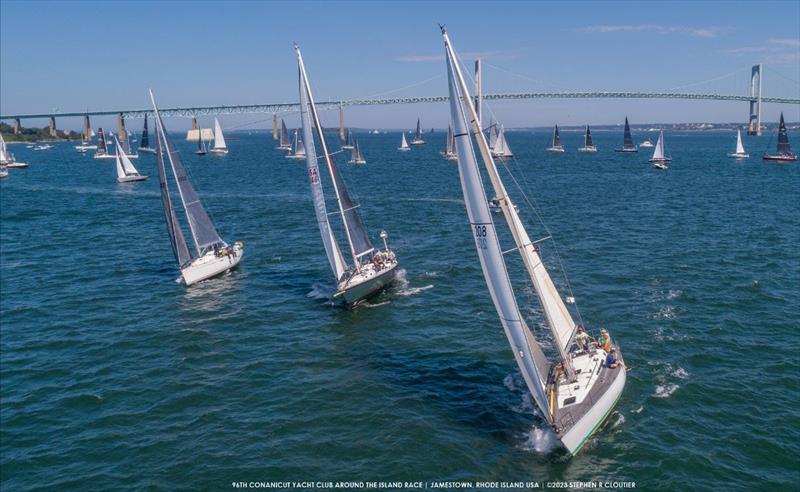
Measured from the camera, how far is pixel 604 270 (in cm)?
3884

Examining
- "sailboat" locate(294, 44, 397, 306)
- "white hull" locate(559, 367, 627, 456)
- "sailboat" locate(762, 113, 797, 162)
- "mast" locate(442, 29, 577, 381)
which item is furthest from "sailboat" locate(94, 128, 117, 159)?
"white hull" locate(559, 367, 627, 456)

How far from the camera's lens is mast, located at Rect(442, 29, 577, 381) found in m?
18.7

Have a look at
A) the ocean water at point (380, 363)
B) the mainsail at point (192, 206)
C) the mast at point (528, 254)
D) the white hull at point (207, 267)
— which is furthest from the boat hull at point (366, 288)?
the mast at point (528, 254)

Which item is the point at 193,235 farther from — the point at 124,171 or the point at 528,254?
the point at 124,171

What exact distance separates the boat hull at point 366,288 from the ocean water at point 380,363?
0.69 metres

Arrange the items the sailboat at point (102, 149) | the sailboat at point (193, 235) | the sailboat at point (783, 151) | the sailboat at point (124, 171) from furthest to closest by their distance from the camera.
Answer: the sailboat at point (102, 149) → the sailboat at point (783, 151) → the sailboat at point (124, 171) → the sailboat at point (193, 235)

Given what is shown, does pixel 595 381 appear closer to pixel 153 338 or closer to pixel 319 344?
pixel 319 344

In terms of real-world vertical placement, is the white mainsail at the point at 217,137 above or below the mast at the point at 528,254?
above

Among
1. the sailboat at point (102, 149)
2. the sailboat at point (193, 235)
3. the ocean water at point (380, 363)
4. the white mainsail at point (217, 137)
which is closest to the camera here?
the ocean water at point (380, 363)

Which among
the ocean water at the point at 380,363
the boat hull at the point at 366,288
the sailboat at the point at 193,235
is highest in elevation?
the sailboat at the point at 193,235

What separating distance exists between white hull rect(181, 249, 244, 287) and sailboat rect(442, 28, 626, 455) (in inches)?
957

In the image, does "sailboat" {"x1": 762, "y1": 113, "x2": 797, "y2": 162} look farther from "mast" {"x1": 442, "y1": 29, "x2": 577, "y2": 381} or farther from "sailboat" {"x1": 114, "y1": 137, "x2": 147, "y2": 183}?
"mast" {"x1": 442, "y1": 29, "x2": 577, "y2": 381}

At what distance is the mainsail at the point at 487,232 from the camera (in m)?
17.5

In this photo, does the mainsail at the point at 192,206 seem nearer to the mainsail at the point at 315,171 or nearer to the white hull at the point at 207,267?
the white hull at the point at 207,267
